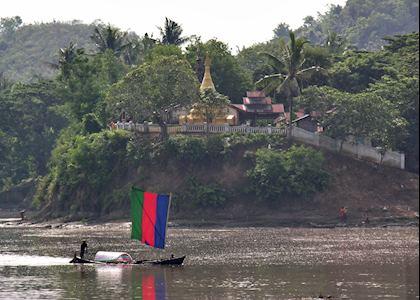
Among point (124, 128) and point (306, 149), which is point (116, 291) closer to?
point (306, 149)

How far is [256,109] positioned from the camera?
117188 millimetres

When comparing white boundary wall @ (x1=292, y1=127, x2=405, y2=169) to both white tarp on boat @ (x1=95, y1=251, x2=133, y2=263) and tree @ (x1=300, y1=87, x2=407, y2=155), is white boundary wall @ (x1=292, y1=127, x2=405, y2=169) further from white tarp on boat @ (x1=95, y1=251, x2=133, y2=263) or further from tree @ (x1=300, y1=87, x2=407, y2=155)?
white tarp on boat @ (x1=95, y1=251, x2=133, y2=263)

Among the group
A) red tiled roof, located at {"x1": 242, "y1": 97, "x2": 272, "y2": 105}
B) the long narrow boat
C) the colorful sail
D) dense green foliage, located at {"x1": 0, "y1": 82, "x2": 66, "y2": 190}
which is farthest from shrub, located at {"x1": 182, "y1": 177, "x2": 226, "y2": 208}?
dense green foliage, located at {"x1": 0, "y1": 82, "x2": 66, "y2": 190}

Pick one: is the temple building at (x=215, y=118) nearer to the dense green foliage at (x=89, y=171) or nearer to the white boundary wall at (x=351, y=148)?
the dense green foliage at (x=89, y=171)

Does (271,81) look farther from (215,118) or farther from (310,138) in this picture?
(310,138)

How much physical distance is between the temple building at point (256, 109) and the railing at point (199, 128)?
15.8 feet

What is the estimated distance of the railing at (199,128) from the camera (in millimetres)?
110875

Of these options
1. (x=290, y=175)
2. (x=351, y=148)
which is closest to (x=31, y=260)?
(x=290, y=175)

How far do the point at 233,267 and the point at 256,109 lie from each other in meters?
49.6

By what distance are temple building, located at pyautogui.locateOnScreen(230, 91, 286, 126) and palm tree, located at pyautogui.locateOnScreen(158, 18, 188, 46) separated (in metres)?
22.9

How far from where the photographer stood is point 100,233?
96.6m

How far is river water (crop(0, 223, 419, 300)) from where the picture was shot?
192 feet

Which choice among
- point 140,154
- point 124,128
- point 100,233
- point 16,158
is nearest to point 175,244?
point 100,233

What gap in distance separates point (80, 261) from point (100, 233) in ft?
80.0
